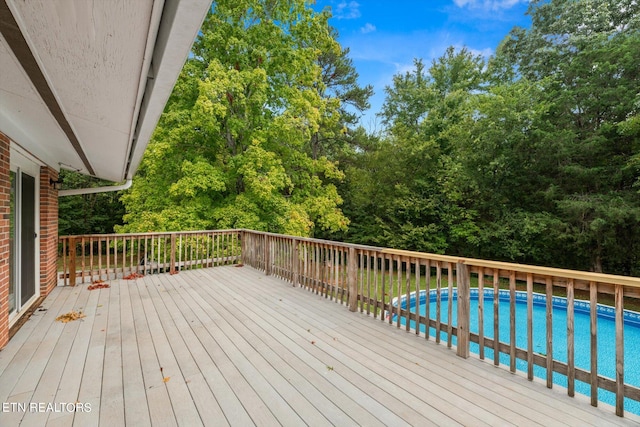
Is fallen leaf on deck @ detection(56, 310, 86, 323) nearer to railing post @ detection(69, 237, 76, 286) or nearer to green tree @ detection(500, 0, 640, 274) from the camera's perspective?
railing post @ detection(69, 237, 76, 286)

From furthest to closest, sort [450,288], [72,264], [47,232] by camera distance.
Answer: [72,264], [47,232], [450,288]

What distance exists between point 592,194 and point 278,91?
10364mm

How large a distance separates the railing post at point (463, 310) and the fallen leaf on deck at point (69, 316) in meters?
4.60

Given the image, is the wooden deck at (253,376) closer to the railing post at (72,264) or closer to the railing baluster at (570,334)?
the railing baluster at (570,334)

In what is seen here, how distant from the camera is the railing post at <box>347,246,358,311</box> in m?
4.09

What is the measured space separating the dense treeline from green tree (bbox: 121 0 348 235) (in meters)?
0.04

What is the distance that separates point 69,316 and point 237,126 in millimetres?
6627

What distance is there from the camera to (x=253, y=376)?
8.08 ft

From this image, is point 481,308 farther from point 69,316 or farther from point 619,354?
point 69,316

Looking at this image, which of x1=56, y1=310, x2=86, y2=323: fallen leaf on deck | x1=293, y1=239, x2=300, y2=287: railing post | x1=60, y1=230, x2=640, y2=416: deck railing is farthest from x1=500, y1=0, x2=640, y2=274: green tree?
x1=56, y1=310, x2=86, y2=323: fallen leaf on deck

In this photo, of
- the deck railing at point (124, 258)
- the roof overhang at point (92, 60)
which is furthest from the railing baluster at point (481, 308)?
the deck railing at point (124, 258)

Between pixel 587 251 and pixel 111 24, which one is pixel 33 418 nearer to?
pixel 111 24

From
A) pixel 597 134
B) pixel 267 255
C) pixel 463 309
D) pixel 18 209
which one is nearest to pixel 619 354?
pixel 463 309

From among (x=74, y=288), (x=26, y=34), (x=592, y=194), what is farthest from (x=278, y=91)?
(x=592, y=194)
